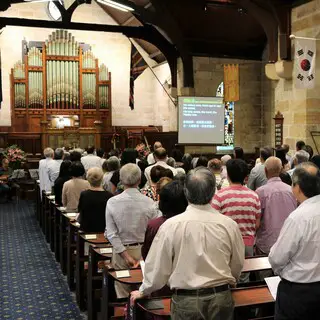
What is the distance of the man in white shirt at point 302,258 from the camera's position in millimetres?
2566

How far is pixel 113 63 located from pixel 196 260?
15696 mm

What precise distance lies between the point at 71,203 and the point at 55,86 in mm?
10876

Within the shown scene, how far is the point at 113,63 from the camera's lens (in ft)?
57.8

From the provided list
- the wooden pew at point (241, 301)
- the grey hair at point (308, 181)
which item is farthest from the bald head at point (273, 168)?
the grey hair at point (308, 181)

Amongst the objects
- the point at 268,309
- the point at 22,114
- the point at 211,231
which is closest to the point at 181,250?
the point at 211,231

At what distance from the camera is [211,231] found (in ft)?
8.38

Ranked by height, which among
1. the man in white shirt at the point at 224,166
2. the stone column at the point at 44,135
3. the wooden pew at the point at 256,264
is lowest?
the wooden pew at the point at 256,264

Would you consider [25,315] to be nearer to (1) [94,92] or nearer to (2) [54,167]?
(2) [54,167]

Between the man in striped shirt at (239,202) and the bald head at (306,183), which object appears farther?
the man in striped shirt at (239,202)

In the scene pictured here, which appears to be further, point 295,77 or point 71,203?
point 295,77

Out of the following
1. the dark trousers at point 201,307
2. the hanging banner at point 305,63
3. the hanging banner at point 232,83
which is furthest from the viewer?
the hanging banner at point 232,83

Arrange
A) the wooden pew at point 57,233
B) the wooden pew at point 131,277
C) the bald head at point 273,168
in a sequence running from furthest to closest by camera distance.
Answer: the wooden pew at point 57,233
the bald head at point 273,168
the wooden pew at point 131,277

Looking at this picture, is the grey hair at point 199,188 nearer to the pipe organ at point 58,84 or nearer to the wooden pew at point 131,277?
the wooden pew at point 131,277

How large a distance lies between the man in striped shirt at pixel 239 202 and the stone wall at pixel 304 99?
6.27 meters
